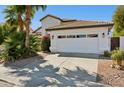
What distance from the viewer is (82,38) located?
55.2 feet

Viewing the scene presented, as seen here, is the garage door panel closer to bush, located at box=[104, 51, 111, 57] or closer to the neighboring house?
the neighboring house

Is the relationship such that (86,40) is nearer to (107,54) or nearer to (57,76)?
(107,54)

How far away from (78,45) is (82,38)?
74 cm

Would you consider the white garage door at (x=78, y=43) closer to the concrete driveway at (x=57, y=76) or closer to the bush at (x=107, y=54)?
the bush at (x=107, y=54)

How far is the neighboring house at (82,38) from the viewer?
52.0 feet

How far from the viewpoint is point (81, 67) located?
1105 cm

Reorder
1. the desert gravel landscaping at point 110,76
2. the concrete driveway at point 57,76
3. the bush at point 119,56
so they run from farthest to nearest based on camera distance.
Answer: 1. the bush at point 119,56
2. the desert gravel landscaping at point 110,76
3. the concrete driveway at point 57,76

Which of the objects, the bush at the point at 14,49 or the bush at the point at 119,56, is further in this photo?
the bush at the point at 14,49

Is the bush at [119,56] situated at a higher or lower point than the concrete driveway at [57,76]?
higher

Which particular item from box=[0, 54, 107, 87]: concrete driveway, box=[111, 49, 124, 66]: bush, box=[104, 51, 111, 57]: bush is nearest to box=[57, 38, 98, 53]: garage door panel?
box=[104, 51, 111, 57]: bush

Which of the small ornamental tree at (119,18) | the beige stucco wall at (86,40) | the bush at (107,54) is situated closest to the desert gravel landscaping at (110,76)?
the bush at (107,54)

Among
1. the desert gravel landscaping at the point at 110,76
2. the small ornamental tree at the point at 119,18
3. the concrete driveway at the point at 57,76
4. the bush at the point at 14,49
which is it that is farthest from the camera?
the small ornamental tree at the point at 119,18
